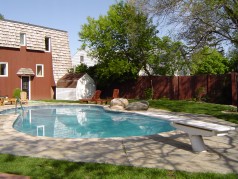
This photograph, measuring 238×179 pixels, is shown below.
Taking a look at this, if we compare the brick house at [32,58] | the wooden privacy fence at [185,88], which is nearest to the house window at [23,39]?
the brick house at [32,58]

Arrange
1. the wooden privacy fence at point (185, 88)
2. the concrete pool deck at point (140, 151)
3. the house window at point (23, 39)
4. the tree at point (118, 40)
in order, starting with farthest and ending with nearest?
the house window at point (23, 39), the tree at point (118, 40), the wooden privacy fence at point (185, 88), the concrete pool deck at point (140, 151)

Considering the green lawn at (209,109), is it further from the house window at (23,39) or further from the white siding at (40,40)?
the house window at (23,39)

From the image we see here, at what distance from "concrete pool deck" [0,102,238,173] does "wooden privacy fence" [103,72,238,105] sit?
41.0ft

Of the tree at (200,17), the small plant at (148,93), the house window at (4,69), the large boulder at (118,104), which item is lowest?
the large boulder at (118,104)

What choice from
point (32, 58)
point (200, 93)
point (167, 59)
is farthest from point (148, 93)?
point (32, 58)

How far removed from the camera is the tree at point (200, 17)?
1327cm

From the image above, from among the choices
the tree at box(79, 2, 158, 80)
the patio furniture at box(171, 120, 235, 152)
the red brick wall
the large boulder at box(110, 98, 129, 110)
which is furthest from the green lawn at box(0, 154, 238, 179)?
the red brick wall

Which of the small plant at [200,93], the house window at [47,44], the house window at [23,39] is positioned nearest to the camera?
the small plant at [200,93]

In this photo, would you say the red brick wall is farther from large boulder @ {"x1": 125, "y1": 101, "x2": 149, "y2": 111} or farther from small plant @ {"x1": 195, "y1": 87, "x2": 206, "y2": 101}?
small plant @ {"x1": 195, "y1": 87, "x2": 206, "y2": 101}

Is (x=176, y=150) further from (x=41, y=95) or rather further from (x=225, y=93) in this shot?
(x=41, y=95)

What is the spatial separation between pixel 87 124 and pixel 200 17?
7374 mm

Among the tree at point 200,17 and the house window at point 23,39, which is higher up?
the house window at point 23,39

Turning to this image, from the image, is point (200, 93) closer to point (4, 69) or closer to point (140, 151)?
point (4, 69)

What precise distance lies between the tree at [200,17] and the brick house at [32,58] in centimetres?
1303
